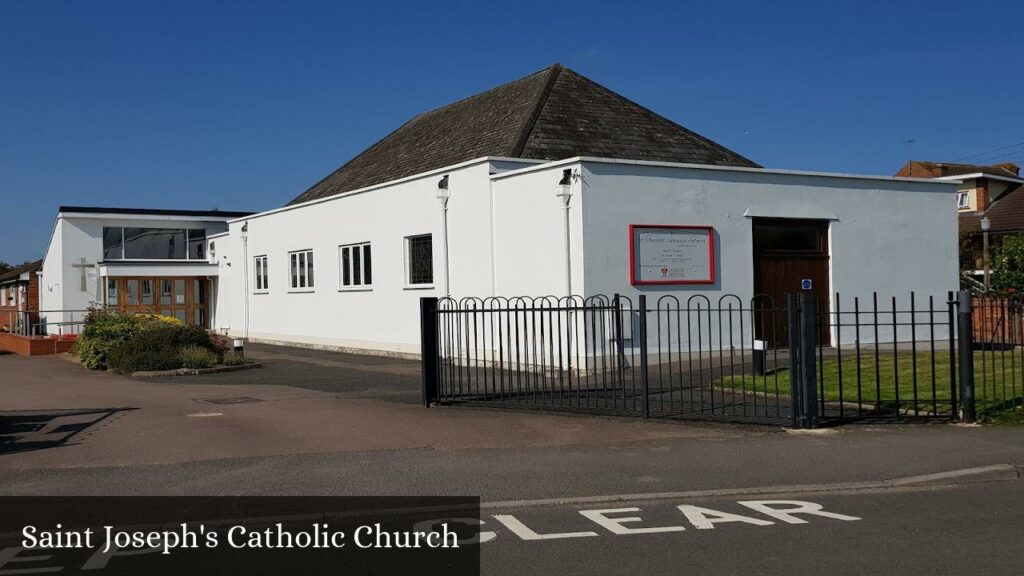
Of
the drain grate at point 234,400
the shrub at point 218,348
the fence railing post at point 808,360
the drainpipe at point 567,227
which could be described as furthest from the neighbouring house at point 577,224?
the fence railing post at point 808,360

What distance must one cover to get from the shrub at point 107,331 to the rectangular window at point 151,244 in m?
14.5

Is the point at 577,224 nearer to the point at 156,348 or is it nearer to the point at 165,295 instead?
the point at 156,348

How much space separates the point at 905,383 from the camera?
14.9 meters

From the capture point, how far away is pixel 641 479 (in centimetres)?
856

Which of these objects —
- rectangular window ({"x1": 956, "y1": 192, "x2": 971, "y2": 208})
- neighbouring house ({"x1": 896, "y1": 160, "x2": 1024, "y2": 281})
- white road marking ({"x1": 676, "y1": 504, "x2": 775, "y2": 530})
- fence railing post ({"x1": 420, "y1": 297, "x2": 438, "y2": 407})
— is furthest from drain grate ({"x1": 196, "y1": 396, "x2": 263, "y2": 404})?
rectangular window ({"x1": 956, "y1": 192, "x2": 971, "y2": 208})

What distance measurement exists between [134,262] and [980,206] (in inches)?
1526

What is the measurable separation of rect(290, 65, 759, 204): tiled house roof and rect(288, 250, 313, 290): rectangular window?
2610 millimetres

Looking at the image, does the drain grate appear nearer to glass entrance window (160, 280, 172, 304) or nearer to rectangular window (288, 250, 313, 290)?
rectangular window (288, 250, 313, 290)

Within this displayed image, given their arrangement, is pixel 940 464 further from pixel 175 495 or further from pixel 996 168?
pixel 996 168

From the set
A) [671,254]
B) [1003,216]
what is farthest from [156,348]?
[1003,216]

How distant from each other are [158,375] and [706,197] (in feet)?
38.4

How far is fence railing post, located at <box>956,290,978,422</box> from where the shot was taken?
11078 mm

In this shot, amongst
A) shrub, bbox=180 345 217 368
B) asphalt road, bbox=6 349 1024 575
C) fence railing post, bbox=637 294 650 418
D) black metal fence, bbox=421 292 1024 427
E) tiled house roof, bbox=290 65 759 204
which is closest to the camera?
asphalt road, bbox=6 349 1024 575

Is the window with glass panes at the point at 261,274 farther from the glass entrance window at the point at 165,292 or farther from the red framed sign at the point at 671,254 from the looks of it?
the red framed sign at the point at 671,254
